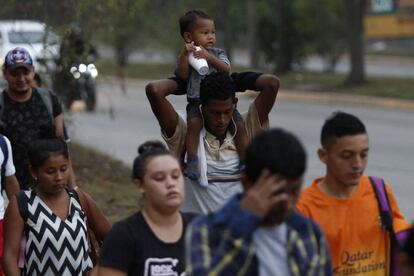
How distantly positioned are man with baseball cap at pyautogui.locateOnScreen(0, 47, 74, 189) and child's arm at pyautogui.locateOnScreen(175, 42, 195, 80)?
1340 millimetres

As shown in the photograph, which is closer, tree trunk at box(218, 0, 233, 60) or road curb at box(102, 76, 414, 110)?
road curb at box(102, 76, 414, 110)

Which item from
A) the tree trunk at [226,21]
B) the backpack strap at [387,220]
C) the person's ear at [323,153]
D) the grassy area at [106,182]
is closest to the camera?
the backpack strap at [387,220]

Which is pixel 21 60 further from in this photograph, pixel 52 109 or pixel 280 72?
pixel 280 72

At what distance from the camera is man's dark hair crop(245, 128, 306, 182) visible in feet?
10.8

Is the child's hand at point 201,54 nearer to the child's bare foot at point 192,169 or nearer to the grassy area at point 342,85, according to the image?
the child's bare foot at point 192,169

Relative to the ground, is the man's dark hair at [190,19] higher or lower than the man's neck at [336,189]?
higher

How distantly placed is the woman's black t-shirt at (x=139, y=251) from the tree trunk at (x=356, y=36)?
23351mm

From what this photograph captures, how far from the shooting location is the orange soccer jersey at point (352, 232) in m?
4.43

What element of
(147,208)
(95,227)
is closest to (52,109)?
(95,227)

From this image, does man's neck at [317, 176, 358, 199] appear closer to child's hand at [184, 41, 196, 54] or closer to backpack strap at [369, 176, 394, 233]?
backpack strap at [369, 176, 394, 233]

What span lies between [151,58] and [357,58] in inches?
954

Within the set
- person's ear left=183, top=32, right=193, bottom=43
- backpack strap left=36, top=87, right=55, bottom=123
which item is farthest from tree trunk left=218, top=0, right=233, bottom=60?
person's ear left=183, top=32, right=193, bottom=43

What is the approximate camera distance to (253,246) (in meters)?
3.38

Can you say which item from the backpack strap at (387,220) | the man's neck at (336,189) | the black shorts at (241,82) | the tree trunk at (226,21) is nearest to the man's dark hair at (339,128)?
the man's neck at (336,189)
